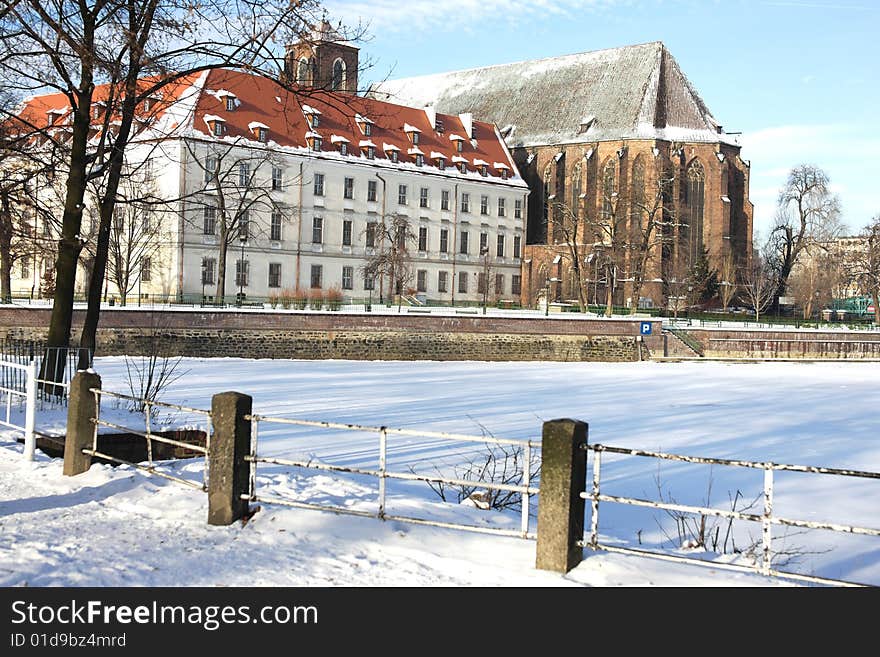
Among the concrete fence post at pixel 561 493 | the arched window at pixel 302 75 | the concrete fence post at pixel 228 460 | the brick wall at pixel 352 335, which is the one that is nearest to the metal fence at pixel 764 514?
the concrete fence post at pixel 561 493

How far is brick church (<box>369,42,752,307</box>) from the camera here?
223 feet

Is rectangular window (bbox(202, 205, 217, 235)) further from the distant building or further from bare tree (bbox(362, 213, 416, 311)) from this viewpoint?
bare tree (bbox(362, 213, 416, 311))

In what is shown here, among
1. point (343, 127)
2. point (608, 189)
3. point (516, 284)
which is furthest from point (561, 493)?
point (608, 189)

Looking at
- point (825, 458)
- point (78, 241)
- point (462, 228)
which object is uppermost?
point (462, 228)

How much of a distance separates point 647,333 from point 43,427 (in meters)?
39.0

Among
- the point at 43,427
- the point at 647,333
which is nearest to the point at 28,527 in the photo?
the point at 43,427

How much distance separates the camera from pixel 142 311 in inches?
1444

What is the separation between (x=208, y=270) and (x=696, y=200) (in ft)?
122

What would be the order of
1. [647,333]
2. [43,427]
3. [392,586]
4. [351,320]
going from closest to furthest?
[392,586]
[43,427]
[351,320]
[647,333]

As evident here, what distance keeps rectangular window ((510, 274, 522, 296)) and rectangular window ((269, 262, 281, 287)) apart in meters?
20.3

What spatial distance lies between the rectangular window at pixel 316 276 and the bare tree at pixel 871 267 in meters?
39.0

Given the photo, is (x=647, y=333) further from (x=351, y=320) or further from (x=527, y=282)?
(x=527, y=282)

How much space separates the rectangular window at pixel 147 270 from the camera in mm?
54000

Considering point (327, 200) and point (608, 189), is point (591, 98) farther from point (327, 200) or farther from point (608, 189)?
point (327, 200)
